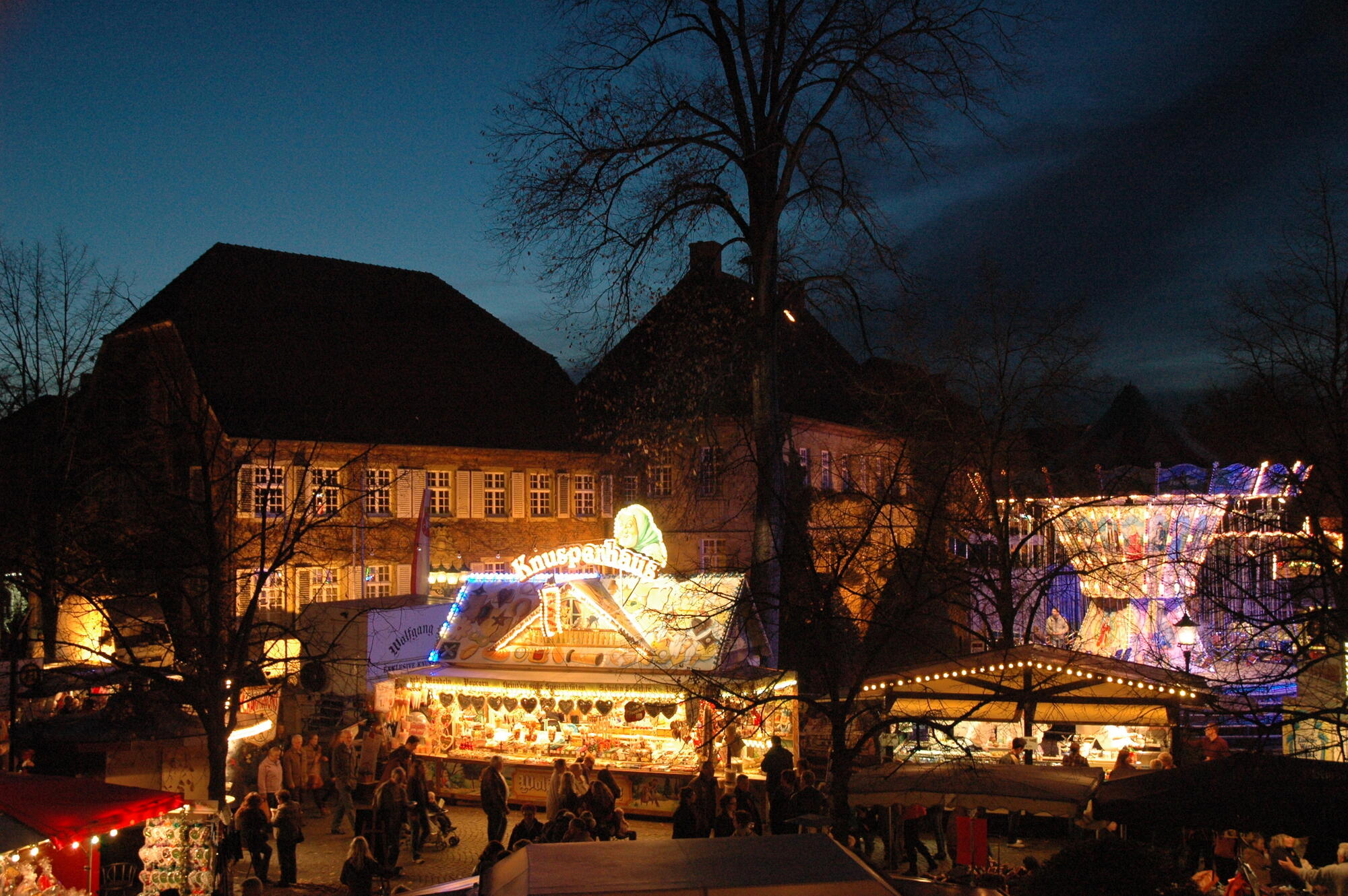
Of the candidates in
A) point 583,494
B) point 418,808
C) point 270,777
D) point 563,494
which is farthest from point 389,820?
point 583,494

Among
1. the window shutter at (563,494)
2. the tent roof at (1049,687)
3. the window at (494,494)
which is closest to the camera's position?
the tent roof at (1049,687)

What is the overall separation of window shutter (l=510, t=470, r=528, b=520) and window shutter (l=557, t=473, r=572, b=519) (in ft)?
3.86

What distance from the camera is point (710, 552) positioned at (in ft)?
125

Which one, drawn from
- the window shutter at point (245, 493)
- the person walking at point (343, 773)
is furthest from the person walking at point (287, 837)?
the window shutter at point (245, 493)

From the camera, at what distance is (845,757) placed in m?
11.4

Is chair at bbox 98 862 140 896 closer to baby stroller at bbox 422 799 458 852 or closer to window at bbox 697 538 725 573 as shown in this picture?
baby stroller at bbox 422 799 458 852

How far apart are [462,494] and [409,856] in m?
21.7

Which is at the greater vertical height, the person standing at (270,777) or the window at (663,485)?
the window at (663,485)

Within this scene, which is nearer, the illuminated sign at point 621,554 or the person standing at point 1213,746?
the person standing at point 1213,746

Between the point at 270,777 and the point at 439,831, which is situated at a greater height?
the point at 270,777

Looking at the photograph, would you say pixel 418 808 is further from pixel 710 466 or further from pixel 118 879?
pixel 710 466

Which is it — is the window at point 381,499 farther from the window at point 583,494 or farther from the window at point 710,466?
the window at point 710,466

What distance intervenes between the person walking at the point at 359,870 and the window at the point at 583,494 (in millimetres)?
27539

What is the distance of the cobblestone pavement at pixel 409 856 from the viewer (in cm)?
1427
